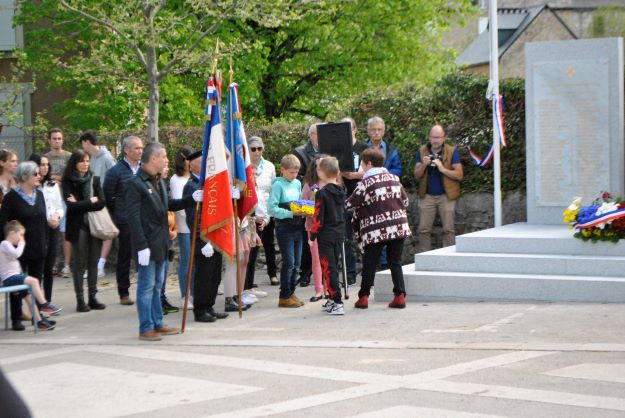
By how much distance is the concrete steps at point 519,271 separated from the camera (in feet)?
36.7

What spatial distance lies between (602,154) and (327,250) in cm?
457

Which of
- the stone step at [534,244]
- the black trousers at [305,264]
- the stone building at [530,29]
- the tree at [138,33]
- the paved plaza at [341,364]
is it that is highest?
the stone building at [530,29]

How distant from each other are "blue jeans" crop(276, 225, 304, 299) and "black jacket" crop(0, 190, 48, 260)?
271 centimetres

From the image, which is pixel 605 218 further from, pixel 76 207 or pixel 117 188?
pixel 76 207

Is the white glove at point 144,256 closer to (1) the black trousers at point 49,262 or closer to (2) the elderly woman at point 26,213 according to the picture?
(2) the elderly woman at point 26,213

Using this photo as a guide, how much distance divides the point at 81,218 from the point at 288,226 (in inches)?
95.7

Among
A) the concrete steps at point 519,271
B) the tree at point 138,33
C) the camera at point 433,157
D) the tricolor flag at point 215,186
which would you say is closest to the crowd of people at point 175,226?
the tricolor flag at point 215,186

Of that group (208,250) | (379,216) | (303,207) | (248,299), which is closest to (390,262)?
(379,216)

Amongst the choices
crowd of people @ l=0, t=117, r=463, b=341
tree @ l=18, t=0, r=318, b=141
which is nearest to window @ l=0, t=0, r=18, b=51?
tree @ l=18, t=0, r=318, b=141

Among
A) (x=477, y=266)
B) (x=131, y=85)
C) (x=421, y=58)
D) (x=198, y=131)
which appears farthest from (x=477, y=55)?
(x=477, y=266)

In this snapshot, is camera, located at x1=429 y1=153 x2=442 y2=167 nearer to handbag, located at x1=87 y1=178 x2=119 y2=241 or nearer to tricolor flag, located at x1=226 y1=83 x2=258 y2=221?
tricolor flag, located at x1=226 y1=83 x2=258 y2=221

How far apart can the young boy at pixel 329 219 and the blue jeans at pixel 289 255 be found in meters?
0.74

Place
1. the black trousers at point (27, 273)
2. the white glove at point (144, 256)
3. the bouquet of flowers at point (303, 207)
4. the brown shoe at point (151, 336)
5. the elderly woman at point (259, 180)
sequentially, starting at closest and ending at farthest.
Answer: the white glove at point (144, 256) < the brown shoe at point (151, 336) < the black trousers at point (27, 273) < the bouquet of flowers at point (303, 207) < the elderly woman at point (259, 180)

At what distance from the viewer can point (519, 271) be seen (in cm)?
1185
